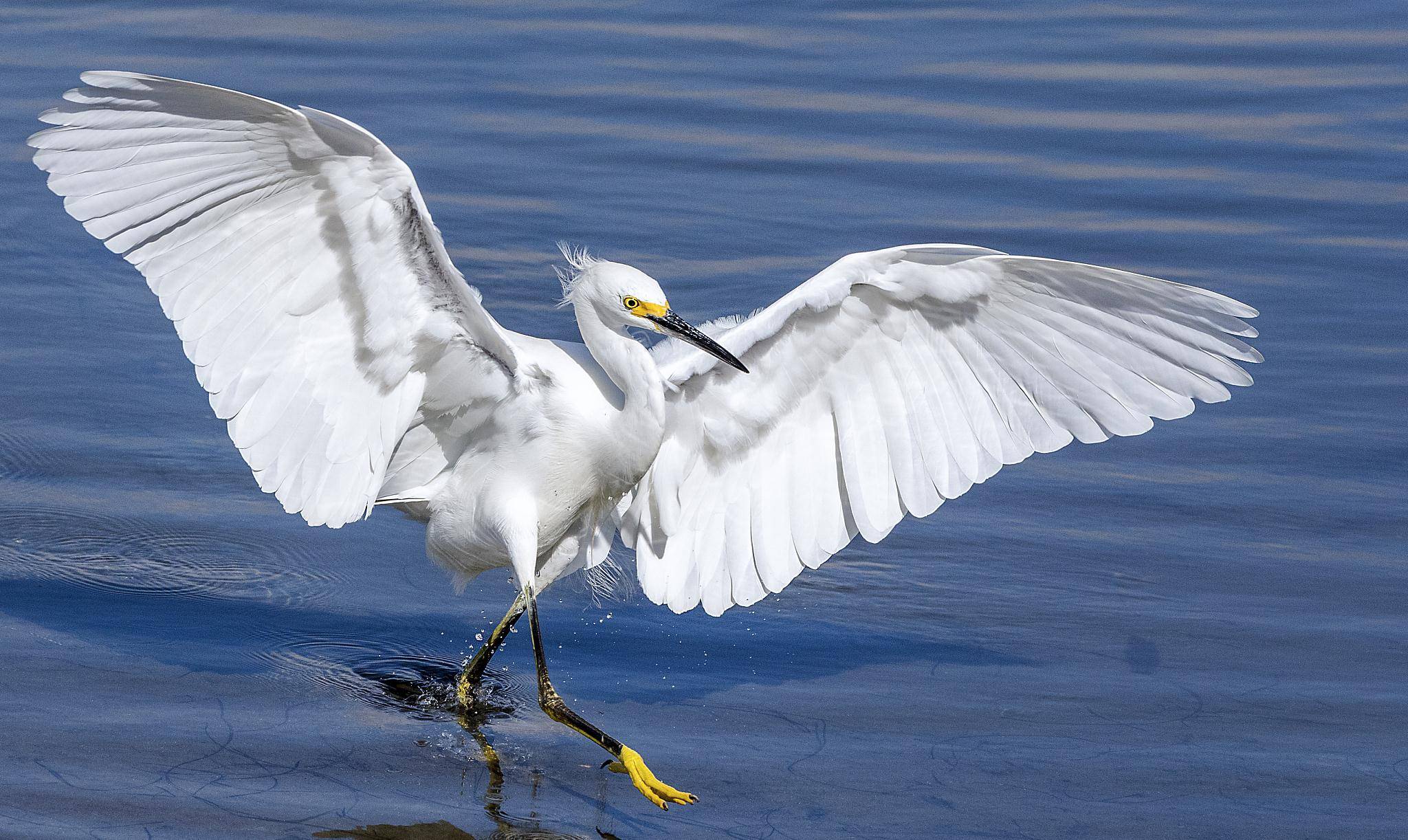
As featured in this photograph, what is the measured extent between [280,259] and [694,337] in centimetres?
135

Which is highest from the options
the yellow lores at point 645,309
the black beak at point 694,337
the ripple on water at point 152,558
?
the yellow lores at point 645,309

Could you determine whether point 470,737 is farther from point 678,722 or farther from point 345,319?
point 345,319

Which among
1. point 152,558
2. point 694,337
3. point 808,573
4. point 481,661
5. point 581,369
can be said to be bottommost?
point 152,558

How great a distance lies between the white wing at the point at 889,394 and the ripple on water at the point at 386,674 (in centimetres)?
70

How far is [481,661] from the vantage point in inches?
239

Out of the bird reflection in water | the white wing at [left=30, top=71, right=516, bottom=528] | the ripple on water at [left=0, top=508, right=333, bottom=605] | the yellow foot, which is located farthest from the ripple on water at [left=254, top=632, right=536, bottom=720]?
the yellow foot

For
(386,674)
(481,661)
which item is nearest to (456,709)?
(481,661)

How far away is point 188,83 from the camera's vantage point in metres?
5.07

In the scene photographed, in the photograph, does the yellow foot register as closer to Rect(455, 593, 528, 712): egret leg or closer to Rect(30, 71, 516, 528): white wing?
Rect(455, 593, 528, 712): egret leg

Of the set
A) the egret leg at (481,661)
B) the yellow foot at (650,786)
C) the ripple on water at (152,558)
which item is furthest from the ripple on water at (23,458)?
the yellow foot at (650,786)

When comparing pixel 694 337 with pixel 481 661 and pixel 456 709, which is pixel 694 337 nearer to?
pixel 481 661

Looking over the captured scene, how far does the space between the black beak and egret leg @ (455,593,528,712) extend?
1096 mm

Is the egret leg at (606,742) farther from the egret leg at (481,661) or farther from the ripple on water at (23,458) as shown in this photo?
the ripple on water at (23,458)

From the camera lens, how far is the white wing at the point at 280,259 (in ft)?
16.9
